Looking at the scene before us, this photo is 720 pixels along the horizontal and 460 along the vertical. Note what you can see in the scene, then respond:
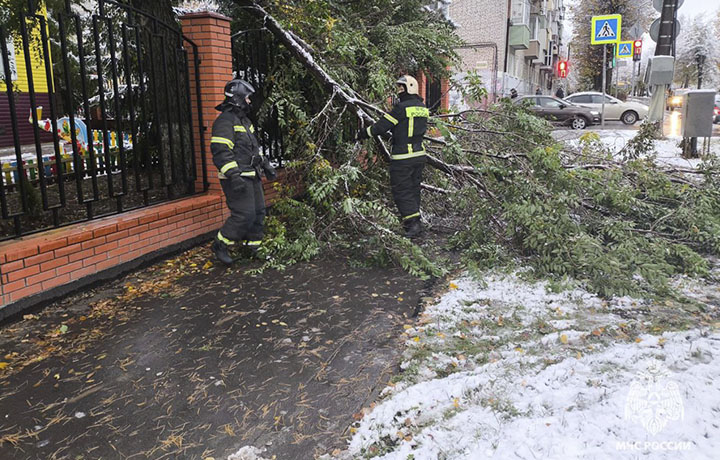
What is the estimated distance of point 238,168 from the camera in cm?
541

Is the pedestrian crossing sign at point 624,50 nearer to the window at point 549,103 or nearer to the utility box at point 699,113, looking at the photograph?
the window at point 549,103

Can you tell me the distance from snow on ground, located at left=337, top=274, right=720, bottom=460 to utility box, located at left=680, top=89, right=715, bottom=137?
8453 millimetres

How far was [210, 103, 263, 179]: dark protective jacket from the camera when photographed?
534cm

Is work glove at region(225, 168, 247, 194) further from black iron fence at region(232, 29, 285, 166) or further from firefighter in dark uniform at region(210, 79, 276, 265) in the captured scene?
black iron fence at region(232, 29, 285, 166)

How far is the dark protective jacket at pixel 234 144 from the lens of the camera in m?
5.34

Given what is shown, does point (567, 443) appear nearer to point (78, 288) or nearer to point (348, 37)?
point (78, 288)

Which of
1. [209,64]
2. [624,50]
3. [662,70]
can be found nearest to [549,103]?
[624,50]

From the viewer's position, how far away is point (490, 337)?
3.91 metres

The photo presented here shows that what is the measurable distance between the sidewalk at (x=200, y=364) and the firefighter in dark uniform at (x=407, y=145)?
1359mm

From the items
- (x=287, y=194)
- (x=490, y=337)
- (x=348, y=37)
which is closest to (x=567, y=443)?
(x=490, y=337)

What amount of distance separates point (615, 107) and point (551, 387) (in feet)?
81.7

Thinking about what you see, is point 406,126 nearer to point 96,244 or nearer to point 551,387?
point 96,244

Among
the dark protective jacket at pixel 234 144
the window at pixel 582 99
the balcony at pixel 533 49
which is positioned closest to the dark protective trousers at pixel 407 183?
the dark protective jacket at pixel 234 144

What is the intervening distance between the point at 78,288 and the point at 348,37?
4393mm
